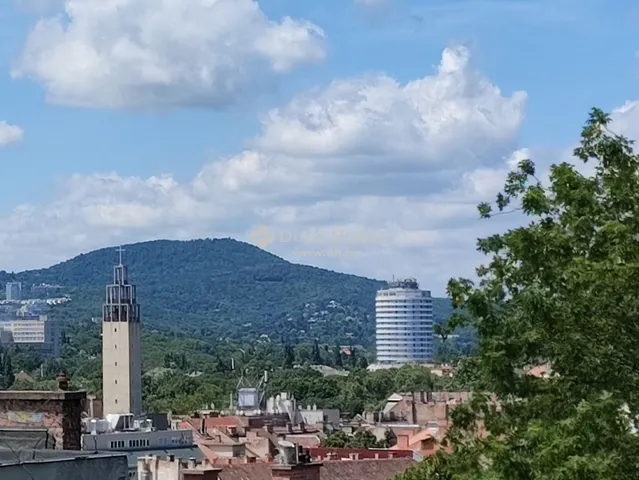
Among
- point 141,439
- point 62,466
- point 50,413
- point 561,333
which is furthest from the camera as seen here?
point 141,439

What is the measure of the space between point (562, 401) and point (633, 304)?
170 cm

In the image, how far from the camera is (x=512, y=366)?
1733 centimetres

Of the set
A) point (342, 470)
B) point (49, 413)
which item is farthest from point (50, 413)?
point (342, 470)

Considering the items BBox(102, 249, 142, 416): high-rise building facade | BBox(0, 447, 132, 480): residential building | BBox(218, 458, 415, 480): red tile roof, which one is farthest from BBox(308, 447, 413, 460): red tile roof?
BBox(102, 249, 142, 416): high-rise building facade

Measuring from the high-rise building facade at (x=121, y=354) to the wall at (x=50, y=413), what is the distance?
13711 cm

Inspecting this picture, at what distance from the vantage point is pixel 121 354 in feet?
575

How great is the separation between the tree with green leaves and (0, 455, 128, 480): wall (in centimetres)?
432

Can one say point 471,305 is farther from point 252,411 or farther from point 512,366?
point 252,411

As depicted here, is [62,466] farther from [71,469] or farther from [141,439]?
[141,439]

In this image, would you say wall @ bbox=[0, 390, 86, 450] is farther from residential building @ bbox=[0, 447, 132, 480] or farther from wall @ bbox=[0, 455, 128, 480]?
wall @ bbox=[0, 455, 128, 480]

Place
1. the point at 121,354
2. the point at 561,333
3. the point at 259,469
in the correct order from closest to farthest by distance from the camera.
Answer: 1. the point at 561,333
2. the point at 259,469
3. the point at 121,354

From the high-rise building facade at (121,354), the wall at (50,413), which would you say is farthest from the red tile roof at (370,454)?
the high-rise building facade at (121,354)

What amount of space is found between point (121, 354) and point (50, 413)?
15726 cm

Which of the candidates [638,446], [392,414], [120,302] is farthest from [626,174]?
[120,302]
